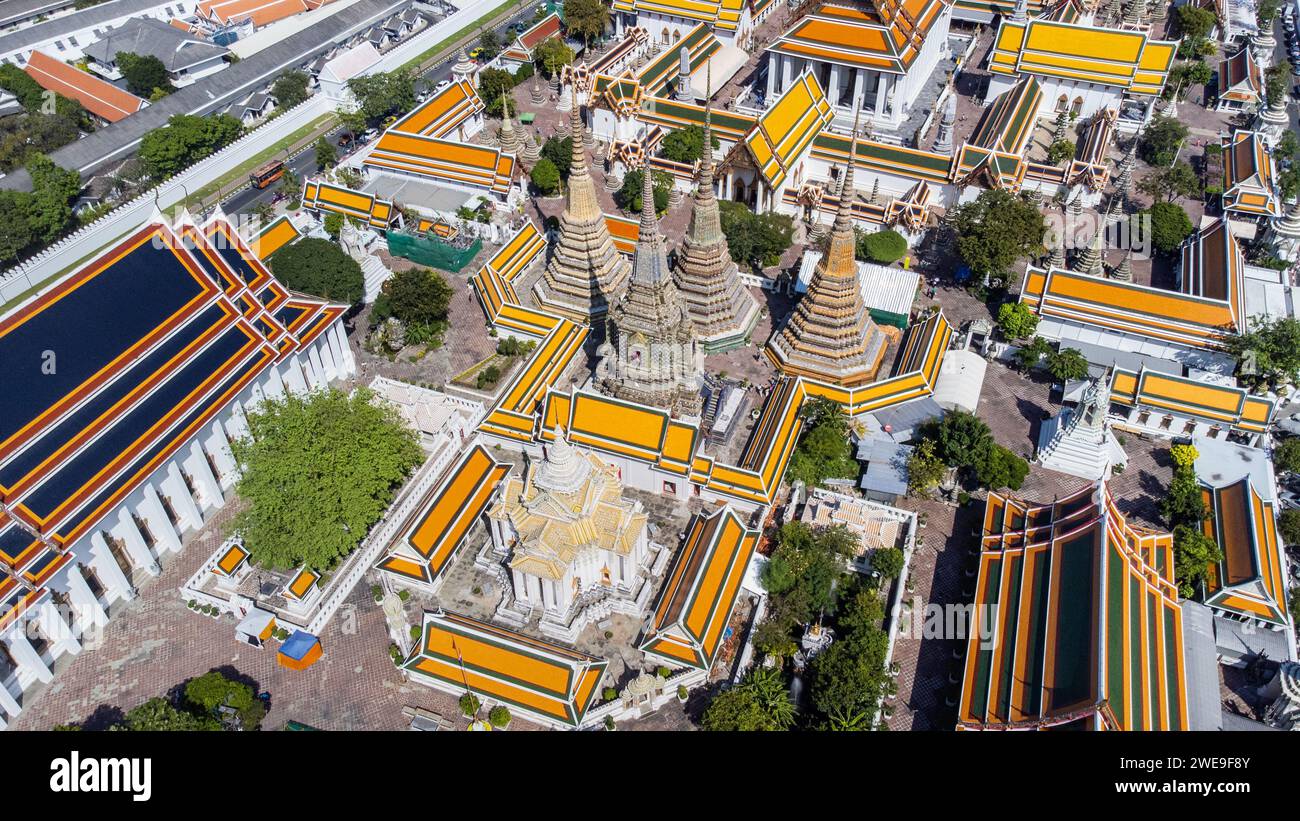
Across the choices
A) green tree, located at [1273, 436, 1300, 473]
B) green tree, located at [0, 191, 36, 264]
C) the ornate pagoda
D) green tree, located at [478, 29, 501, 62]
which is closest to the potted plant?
the ornate pagoda

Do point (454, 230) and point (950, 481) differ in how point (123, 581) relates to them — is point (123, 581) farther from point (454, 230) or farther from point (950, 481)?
point (950, 481)

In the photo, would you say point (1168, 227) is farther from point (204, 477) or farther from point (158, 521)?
point (158, 521)

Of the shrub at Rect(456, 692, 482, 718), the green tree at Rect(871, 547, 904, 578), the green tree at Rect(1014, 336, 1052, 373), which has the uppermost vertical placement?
the green tree at Rect(1014, 336, 1052, 373)

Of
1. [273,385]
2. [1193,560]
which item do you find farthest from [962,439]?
[273,385]

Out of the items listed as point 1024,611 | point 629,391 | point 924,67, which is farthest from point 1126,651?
point 924,67

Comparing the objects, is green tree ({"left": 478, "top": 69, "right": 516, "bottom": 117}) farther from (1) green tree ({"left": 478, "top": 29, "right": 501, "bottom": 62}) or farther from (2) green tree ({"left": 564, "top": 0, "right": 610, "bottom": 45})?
(2) green tree ({"left": 564, "top": 0, "right": 610, "bottom": 45})

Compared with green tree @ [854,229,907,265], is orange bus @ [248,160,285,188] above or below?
above

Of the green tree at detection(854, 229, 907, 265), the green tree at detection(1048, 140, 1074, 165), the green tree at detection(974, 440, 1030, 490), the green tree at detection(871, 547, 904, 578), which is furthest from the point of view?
the green tree at detection(1048, 140, 1074, 165)
